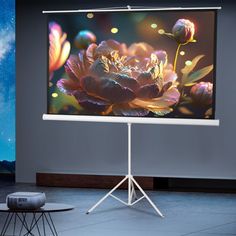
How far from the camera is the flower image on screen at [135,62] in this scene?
8.24 m

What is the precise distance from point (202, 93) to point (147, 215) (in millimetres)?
1416

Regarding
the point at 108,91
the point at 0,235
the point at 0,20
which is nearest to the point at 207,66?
the point at 108,91

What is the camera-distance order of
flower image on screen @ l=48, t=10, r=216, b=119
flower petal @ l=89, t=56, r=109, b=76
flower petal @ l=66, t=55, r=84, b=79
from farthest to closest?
flower petal @ l=66, t=55, r=84, b=79
flower petal @ l=89, t=56, r=109, b=76
flower image on screen @ l=48, t=10, r=216, b=119

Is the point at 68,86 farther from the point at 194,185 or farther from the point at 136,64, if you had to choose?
the point at 194,185

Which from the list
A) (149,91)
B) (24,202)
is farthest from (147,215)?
(24,202)

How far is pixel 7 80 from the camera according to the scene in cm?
1152

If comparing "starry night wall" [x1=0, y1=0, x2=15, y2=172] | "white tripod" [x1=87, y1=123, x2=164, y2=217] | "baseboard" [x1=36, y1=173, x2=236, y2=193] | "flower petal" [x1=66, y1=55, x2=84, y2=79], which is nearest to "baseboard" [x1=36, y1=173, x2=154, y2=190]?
"baseboard" [x1=36, y1=173, x2=236, y2=193]

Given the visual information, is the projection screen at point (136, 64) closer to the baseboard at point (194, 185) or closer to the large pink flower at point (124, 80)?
the large pink flower at point (124, 80)

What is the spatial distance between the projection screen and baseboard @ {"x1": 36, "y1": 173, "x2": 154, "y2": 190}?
1.72m

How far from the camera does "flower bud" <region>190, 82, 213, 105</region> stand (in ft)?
26.9

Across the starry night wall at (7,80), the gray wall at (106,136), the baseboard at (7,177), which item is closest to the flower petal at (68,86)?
the gray wall at (106,136)

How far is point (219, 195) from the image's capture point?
376 inches

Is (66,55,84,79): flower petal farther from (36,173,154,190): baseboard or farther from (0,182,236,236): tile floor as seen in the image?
(36,173,154,190): baseboard

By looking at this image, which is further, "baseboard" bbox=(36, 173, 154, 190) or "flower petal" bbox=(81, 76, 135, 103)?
"baseboard" bbox=(36, 173, 154, 190)
